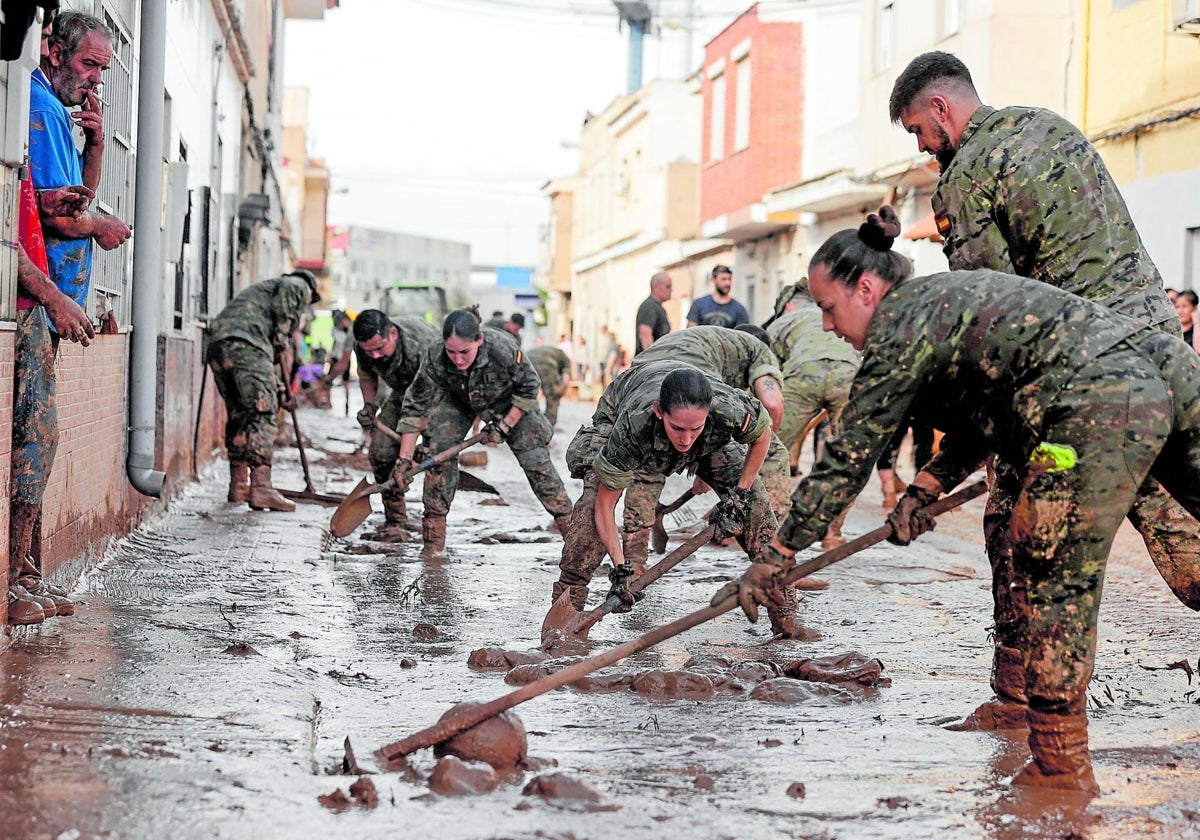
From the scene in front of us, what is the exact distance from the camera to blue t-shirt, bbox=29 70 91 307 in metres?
5.04

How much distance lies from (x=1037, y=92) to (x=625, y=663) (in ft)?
41.0

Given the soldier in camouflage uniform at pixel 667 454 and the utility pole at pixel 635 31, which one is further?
the utility pole at pixel 635 31

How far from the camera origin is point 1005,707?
434 cm

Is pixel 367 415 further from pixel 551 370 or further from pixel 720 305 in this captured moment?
pixel 551 370

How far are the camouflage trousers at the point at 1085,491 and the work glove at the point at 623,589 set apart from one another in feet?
5.64

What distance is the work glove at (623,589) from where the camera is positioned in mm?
5242

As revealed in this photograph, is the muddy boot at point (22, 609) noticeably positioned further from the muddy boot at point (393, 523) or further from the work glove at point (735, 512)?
the muddy boot at point (393, 523)

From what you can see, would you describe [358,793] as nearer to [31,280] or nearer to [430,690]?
[430,690]

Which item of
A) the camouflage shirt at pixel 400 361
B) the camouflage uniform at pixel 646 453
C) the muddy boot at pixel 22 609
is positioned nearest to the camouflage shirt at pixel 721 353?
the camouflage uniform at pixel 646 453

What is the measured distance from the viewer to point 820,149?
80.5 feet

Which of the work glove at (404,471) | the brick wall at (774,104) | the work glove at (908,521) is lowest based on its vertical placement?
the work glove at (404,471)

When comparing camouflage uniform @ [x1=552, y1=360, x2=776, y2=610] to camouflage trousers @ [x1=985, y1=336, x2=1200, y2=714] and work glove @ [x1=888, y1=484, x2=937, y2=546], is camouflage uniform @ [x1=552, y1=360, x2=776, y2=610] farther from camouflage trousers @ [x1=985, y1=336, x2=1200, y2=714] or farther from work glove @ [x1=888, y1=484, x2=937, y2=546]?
camouflage trousers @ [x1=985, y1=336, x2=1200, y2=714]

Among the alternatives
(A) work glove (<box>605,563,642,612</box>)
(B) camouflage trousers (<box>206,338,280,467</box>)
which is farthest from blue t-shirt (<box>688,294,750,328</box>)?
(A) work glove (<box>605,563,642,612</box>)

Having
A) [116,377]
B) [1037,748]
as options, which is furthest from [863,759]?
[116,377]
